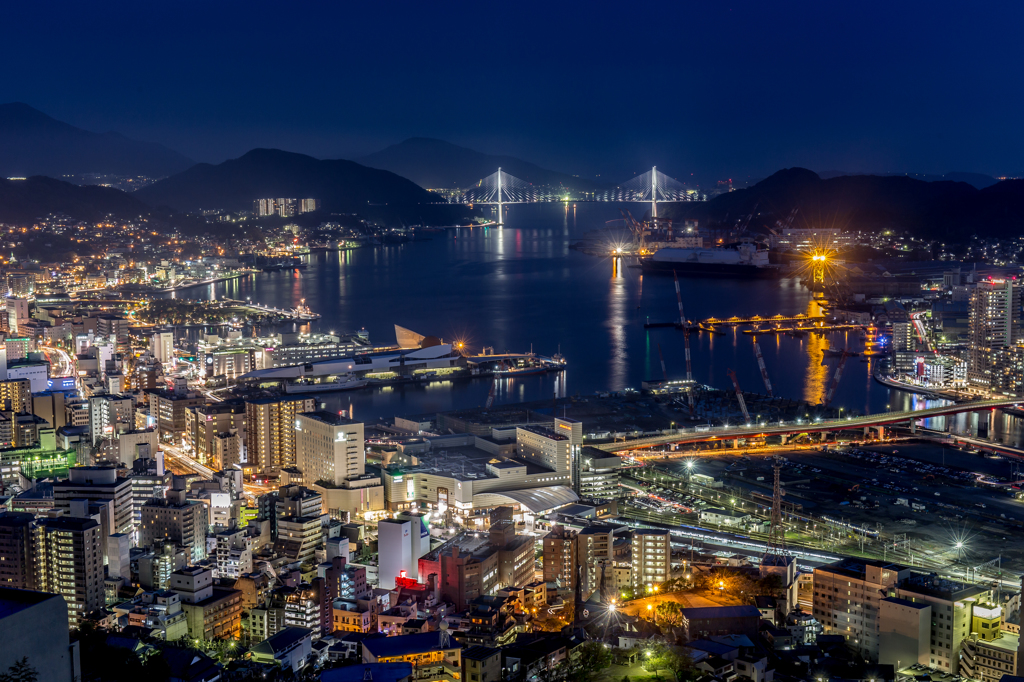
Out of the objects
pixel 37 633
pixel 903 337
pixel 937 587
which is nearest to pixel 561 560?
pixel 937 587

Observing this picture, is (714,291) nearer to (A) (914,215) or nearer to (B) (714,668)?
(A) (914,215)

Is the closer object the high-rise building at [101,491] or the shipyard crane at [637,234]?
the high-rise building at [101,491]

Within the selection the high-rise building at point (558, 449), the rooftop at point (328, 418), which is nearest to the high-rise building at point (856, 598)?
the high-rise building at point (558, 449)

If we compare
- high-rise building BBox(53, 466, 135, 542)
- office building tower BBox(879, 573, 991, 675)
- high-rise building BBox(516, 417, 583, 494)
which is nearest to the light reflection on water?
high-rise building BBox(516, 417, 583, 494)

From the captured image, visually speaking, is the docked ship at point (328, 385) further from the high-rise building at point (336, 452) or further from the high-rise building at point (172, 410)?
the high-rise building at point (336, 452)

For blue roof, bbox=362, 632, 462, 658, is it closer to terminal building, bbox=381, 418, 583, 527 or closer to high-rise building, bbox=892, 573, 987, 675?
high-rise building, bbox=892, 573, 987, 675

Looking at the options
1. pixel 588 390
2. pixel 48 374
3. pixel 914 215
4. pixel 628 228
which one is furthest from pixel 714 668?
pixel 628 228
